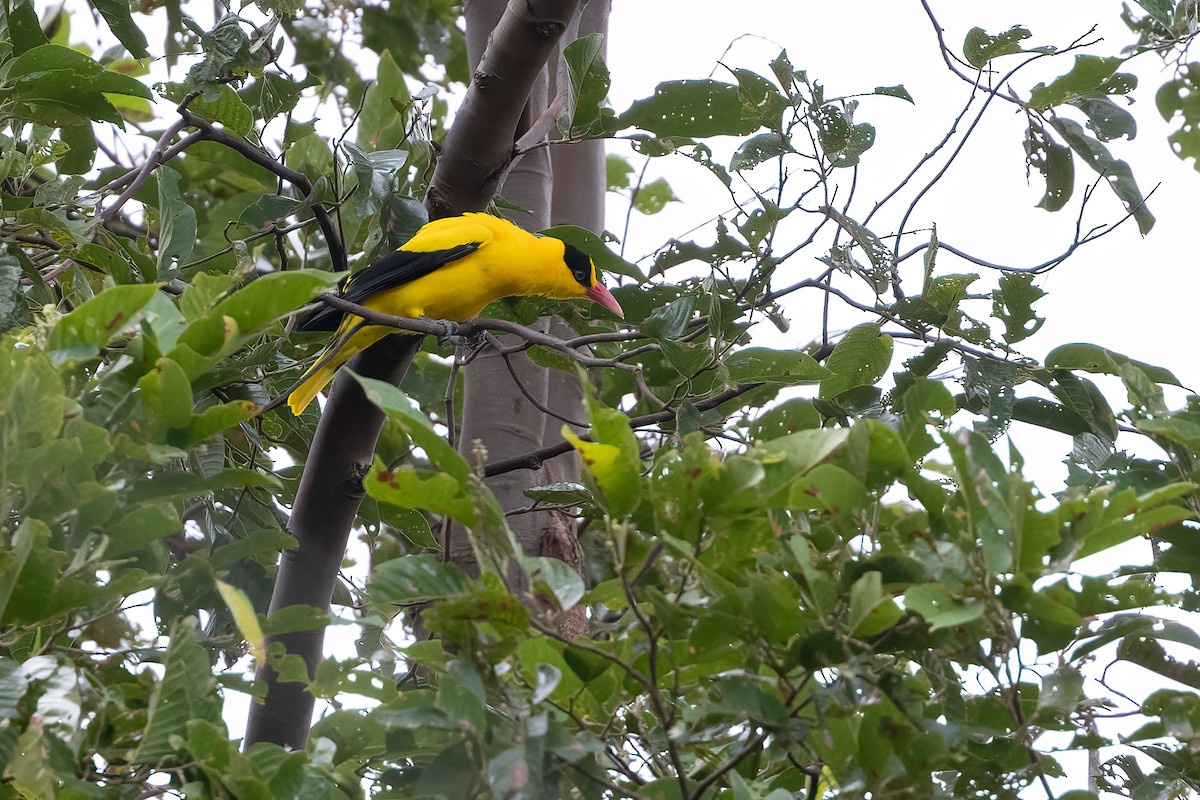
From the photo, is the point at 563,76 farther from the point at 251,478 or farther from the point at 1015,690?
the point at 1015,690

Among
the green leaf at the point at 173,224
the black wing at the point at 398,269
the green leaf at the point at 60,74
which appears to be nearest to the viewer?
the green leaf at the point at 173,224

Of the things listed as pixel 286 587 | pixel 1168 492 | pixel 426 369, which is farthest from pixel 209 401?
pixel 1168 492

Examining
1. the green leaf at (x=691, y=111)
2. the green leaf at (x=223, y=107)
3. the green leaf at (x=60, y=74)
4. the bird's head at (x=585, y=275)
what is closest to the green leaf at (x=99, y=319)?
the green leaf at (x=60, y=74)

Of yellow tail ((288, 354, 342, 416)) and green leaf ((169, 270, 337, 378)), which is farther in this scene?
yellow tail ((288, 354, 342, 416))

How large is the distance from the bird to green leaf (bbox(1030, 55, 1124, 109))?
1.78m

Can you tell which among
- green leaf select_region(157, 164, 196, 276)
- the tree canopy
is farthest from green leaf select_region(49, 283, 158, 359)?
green leaf select_region(157, 164, 196, 276)

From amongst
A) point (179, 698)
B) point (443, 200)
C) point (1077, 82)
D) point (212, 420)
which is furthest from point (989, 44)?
point (179, 698)

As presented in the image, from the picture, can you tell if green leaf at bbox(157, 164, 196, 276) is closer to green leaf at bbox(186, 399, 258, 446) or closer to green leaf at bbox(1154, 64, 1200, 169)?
green leaf at bbox(186, 399, 258, 446)

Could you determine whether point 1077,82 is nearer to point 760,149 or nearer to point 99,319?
point 760,149

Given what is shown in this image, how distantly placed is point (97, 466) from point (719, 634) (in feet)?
2.56

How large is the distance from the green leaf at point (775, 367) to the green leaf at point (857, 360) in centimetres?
7

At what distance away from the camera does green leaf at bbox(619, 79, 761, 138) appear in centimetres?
263

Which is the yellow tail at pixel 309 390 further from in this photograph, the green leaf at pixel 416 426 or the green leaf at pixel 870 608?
the green leaf at pixel 870 608

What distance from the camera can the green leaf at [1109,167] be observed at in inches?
95.7
